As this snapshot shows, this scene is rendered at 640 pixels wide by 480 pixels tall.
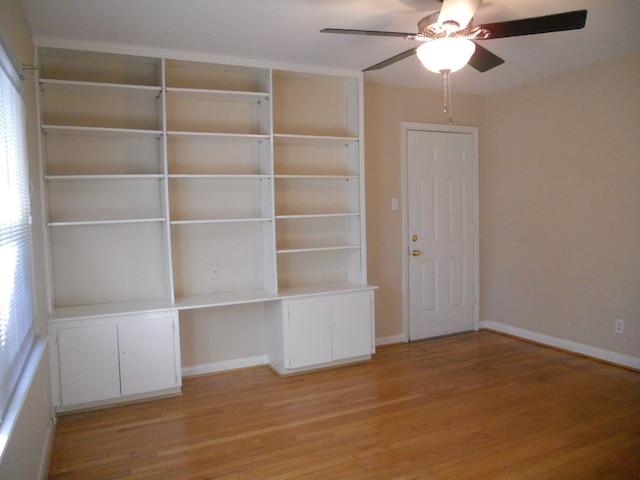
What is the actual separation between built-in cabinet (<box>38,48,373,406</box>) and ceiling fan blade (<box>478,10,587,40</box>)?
175 centimetres

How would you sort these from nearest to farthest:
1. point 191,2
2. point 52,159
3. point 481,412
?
point 191,2
point 481,412
point 52,159

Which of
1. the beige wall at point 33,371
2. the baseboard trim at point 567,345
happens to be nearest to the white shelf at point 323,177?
the beige wall at point 33,371

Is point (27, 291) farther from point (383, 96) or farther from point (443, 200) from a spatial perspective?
point (443, 200)

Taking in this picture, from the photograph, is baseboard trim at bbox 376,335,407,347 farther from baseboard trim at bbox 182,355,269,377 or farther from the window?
the window

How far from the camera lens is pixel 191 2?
8.55 ft

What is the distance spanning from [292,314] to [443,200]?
2121 mm

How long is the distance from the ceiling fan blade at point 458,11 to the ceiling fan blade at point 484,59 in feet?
1.26

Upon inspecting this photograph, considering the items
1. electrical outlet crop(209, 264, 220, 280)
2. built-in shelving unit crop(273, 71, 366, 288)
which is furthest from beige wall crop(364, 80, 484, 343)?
electrical outlet crop(209, 264, 220, 280)

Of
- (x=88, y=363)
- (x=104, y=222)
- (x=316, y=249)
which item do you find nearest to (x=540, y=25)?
(x=316, y=249)

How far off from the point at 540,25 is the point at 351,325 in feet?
8.40

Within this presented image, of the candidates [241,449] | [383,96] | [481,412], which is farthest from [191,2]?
[481,412]

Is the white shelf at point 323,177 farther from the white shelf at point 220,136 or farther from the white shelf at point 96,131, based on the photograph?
the white shelf at point 96,131

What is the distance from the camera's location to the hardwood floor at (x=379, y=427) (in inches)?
94.5

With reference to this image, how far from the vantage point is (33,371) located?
212 centimetres
